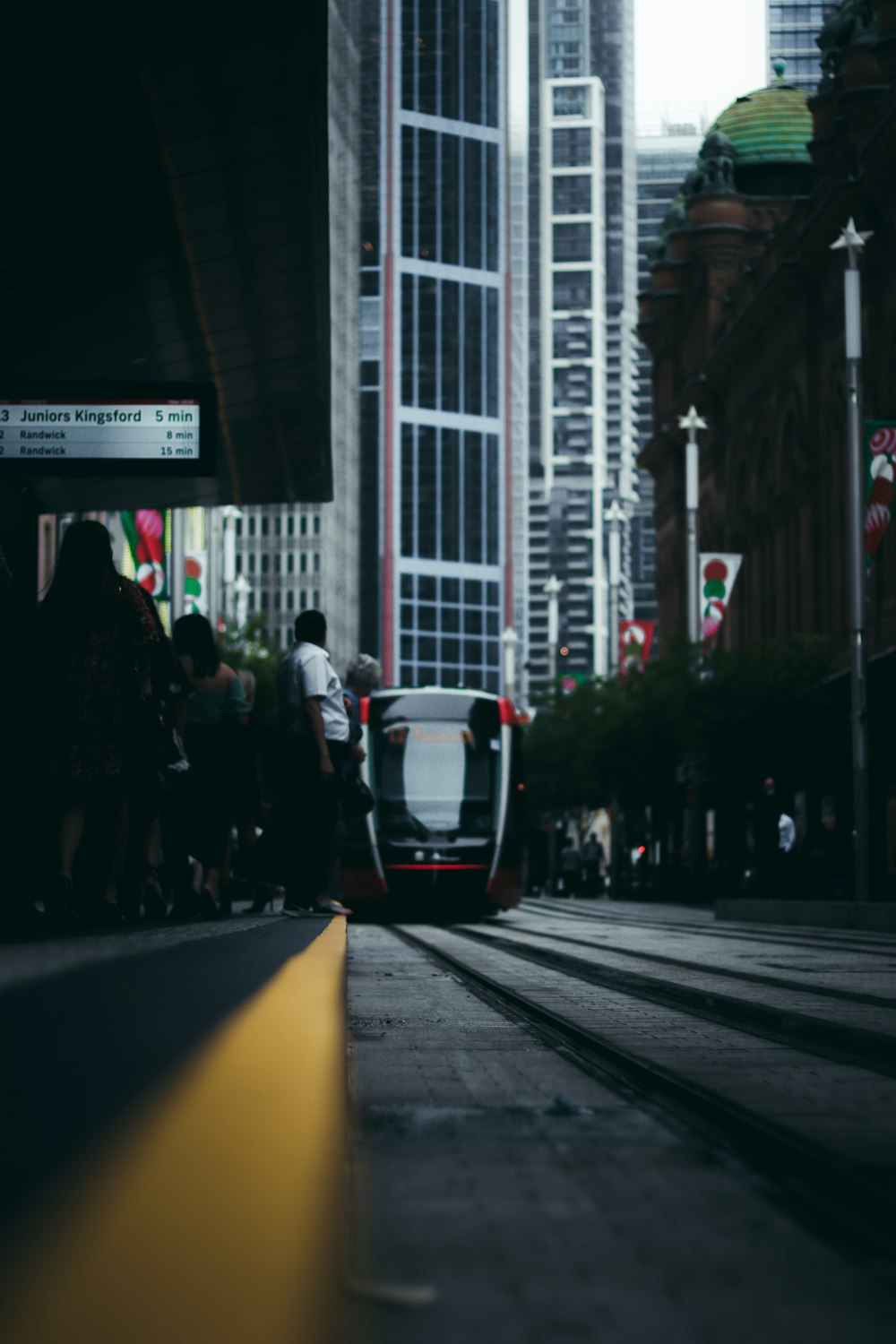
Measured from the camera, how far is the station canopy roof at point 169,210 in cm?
1144

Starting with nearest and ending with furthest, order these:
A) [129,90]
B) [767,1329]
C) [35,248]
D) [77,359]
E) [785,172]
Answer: [767,1329] → [129,90] → [35,248] → [77,359] → [785,172]

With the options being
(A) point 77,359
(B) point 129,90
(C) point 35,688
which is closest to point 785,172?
(A) point 77,359

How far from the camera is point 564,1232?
252 cm

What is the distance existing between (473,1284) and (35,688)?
5708 mm

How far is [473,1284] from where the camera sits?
2115 mm

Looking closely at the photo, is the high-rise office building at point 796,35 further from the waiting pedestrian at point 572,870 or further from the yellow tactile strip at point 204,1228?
the yellow tactile strip at point 204,1228

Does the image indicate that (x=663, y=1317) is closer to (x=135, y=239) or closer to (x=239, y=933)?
(x=239, y=933)

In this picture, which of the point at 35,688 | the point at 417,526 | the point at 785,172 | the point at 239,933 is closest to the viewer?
the point at 239,933

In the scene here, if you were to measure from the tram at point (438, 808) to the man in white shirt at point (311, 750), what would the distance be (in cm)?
1409

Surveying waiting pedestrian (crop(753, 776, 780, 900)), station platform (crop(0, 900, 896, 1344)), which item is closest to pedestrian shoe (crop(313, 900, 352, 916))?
station platform (crop(0, 900, 896, 1344))

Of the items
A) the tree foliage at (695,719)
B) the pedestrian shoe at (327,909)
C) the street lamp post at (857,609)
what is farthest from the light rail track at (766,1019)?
the tree foliage at (695,719)

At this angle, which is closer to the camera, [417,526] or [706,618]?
[706,618]

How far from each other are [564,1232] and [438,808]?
22758 millimetres

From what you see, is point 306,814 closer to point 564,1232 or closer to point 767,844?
point 564,1232
